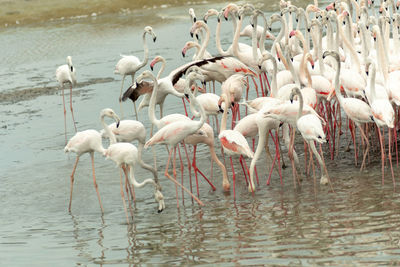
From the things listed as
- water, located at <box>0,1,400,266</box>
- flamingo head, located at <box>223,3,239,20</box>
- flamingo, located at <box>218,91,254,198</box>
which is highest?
flamingo head, located at <box>223,3,239,20</box>

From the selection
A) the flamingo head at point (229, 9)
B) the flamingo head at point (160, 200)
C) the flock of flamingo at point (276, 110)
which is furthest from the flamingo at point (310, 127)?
the flamingo head at point (229, 9)

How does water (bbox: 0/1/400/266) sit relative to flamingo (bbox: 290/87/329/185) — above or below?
below

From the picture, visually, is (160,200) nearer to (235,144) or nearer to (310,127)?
(235,144)

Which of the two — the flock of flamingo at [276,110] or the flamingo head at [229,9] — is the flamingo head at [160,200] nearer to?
the flock of flamingo at [276,110]

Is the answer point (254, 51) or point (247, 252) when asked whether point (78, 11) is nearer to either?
point (254, 51)

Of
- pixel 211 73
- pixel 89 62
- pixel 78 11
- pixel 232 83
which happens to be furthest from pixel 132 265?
pixel 78 11

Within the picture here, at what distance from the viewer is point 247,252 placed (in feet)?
21.4

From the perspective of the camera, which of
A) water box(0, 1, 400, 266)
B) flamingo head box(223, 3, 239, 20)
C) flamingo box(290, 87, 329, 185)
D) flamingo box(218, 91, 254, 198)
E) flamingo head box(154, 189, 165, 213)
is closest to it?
water box(0, 1, 400, 266)

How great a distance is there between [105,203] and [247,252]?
2.91 metres

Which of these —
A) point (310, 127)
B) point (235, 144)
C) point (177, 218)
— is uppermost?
point (310, 127)

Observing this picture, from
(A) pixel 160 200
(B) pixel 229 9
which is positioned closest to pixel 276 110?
(A) pixel 160 200

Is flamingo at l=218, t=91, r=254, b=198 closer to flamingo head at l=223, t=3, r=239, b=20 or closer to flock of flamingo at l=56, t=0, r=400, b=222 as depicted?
flock of flamingo at l=56, t=0, r=400, b=222

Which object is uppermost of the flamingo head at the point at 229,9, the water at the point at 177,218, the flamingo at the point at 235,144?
the flamingo head at the point at 229,9

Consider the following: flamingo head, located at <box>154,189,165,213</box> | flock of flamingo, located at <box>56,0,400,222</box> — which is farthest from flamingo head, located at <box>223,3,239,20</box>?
flamingo head, located at <box>154,189,165,213</box>
